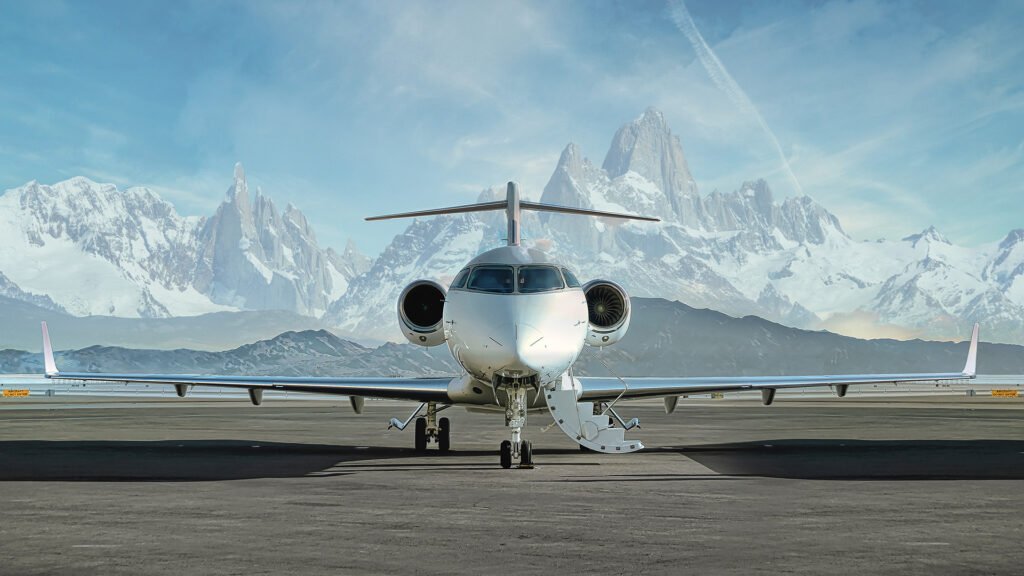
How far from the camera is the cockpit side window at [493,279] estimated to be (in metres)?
15.7

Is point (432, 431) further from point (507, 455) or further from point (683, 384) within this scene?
point (683, 384)

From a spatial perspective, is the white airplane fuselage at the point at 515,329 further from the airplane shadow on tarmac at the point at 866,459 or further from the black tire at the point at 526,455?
the airplane shadow on tarmac at the point at 866,459

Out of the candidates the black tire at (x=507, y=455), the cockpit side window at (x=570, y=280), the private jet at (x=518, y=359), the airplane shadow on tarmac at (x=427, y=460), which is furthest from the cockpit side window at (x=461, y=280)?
the airplane shadow on tarmac at (x=427, y=460)

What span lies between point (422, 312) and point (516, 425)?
434cm

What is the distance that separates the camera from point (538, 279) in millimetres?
15922

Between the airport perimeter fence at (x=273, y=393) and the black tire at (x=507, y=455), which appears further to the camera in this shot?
the airport perimeter fence at (x=273, y=393)

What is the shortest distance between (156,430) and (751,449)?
1845cm

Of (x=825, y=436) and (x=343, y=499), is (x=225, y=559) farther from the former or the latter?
(x=825, y=436)

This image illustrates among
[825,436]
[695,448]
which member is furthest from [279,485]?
[825,436]

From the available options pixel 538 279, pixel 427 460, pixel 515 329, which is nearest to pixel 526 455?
pixel 515 329

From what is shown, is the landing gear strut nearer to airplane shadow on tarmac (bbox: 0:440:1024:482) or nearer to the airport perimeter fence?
airplane shadow on tarmac (bbox: 0:440:1024:482)

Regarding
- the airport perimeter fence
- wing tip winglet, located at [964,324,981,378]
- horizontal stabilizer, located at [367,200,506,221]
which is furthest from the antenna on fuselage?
the airport perimeter fence

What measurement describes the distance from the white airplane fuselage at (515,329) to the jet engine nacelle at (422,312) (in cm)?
258

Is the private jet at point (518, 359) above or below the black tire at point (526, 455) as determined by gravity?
above
